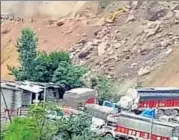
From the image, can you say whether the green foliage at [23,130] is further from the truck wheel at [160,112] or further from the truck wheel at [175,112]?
the truck wheel at [175,112]

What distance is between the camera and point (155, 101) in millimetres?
12508

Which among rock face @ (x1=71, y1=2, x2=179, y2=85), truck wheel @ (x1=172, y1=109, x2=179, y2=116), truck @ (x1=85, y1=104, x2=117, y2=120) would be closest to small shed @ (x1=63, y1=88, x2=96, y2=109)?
truck @ (x1=85, y1=104, x2=117, y2=120)

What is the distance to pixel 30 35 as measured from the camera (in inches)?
627

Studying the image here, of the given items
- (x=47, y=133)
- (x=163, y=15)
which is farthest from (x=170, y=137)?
(x=163, y=15)

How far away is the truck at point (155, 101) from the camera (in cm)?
1234

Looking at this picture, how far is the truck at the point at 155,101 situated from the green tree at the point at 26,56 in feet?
11.0

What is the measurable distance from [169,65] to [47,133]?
→ 3689 mm

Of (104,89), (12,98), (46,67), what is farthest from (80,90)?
(46,67)

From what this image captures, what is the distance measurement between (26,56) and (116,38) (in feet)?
11.8

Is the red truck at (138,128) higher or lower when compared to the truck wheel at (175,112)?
lower

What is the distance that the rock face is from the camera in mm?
15808

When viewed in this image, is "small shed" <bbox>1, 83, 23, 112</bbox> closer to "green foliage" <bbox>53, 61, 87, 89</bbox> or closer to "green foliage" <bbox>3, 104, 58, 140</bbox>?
"green foliage" <bbox>53, 61, 87, 89</bbox>

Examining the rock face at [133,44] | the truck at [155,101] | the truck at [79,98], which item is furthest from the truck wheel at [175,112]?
the rock face at [133,44]

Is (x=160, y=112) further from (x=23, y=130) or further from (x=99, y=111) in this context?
(x=23, y=130)
